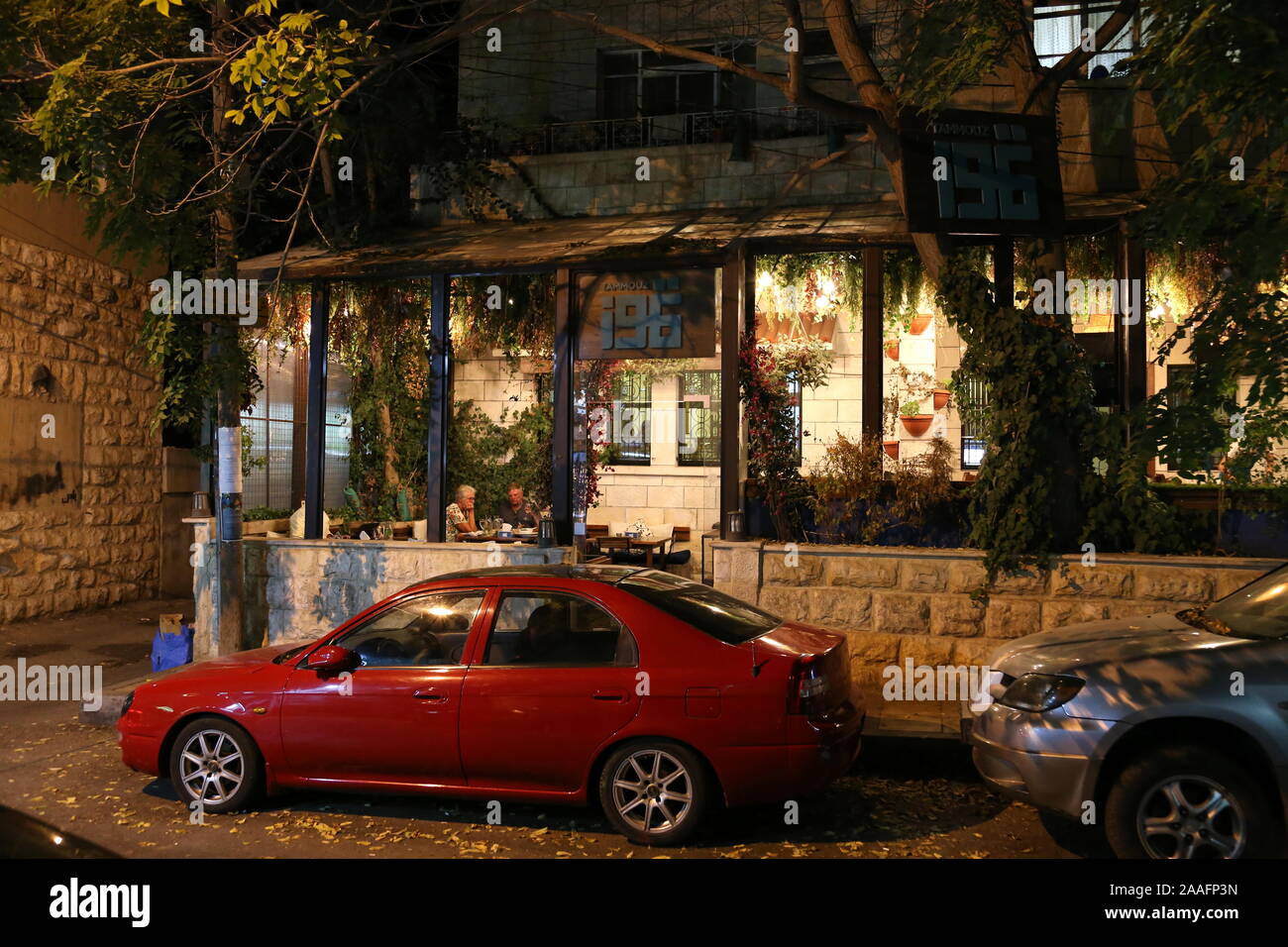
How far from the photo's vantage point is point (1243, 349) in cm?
686

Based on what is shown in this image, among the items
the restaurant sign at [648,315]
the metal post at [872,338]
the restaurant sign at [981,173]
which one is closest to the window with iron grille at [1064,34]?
the restaurant sign at [981,173]

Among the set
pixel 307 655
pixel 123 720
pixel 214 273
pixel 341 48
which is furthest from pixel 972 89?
pixel 123 720

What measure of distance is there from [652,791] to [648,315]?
598 cm

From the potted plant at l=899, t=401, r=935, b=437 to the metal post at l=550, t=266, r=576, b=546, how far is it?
4691mm

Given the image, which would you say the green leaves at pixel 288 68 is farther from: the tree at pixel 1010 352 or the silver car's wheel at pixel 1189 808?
the silver car's wheel at pixel 1189 808

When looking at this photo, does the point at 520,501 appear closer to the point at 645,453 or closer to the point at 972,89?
the point at 645,453

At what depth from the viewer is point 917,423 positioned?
13.3 m

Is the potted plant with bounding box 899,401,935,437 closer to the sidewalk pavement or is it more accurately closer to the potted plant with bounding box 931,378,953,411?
the potted plant with bounding box 931,378,953,411

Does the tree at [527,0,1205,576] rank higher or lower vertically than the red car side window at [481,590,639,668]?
higher

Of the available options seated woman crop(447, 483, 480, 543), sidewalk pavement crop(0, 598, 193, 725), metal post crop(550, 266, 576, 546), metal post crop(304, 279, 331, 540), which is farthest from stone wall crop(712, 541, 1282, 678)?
sidewalk pavement crop(0, 598, 193, 725)

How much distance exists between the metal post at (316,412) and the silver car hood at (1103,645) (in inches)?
308

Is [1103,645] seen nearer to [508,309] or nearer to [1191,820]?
[1191,820]

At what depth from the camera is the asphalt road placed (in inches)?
233

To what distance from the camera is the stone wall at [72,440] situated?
12531 millimetres
